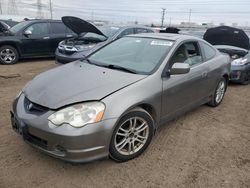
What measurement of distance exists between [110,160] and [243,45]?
6.66 metres

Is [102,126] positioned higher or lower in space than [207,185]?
higher

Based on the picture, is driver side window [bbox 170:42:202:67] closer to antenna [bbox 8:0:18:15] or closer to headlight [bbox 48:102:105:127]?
headlight [bbox 48:102:105:127]

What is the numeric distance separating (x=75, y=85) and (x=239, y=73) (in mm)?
5258

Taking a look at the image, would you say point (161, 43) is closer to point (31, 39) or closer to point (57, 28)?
point (31, 39)

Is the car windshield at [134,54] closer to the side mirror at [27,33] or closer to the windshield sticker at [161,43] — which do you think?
the windshield sticker at [161,43]

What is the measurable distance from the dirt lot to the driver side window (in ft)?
3.40

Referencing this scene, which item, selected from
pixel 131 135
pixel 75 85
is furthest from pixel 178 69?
pixel 75 85

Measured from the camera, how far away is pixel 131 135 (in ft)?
10.5

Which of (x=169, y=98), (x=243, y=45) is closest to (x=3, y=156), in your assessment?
(x=169, y=98)

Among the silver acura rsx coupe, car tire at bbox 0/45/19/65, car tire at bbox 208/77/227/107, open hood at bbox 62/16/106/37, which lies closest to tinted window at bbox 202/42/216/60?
the silver acura rsx coupe

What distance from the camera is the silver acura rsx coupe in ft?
8.96

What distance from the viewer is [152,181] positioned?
9.46 feet

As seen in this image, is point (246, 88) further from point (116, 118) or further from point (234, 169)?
point (116, 118)

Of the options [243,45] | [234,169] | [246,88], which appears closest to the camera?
[234,169]
